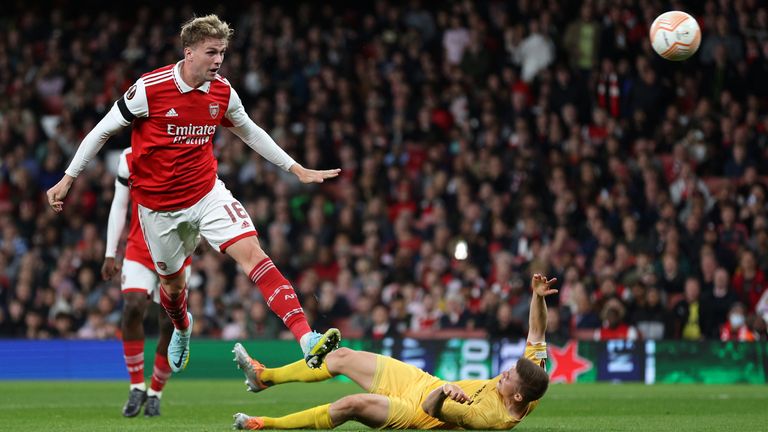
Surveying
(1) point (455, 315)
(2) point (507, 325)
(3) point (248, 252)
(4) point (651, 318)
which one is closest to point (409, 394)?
(3) point (248, 252)

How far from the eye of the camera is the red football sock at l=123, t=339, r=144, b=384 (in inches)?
434

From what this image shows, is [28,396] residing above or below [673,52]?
below

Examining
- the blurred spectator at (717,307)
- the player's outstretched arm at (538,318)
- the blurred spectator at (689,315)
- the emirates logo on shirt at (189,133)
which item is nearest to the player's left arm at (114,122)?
the emirates logo on shirt at (189,133)

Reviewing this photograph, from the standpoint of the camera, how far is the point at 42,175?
866 inches

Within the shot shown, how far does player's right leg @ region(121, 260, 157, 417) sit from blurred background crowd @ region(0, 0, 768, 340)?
6925mm

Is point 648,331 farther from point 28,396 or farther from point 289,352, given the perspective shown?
point 28,396

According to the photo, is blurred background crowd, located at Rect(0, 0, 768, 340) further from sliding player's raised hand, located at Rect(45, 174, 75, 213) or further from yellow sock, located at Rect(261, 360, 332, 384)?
sliding player's raised hand, located at Rect(45, 174, 75, 213)

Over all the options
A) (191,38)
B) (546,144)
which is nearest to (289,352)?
(546,144)

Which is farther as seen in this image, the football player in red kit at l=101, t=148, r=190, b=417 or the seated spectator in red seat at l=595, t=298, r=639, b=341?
the seated spectator in red seat at l=595, t=298, r=639, b=341

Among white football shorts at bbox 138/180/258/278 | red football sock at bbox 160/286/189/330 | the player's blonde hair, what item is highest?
the player's blonde hair

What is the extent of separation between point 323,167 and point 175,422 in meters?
11.4

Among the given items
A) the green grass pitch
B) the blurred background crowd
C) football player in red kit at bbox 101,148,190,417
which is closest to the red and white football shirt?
football player in red kit at bbox 101,148,190,417

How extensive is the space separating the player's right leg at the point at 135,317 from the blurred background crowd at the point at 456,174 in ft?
22.7

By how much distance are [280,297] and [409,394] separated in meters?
1.11
